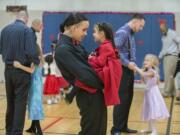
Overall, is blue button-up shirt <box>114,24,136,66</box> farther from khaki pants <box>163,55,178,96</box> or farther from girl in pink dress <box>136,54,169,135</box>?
khaki pants <box>163,55,178,96</box>

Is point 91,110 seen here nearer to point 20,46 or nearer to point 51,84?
point 20,46

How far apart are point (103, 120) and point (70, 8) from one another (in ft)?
27.7

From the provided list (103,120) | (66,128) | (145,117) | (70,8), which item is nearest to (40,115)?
(66,128)

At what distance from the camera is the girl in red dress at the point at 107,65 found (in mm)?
2789

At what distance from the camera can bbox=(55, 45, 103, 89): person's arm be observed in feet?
8.77

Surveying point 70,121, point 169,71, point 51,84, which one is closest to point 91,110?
point 70,121

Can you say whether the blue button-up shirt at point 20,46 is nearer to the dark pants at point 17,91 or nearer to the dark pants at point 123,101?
the dark pants at point 17,91

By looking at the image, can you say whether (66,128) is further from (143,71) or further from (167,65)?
(167,65)

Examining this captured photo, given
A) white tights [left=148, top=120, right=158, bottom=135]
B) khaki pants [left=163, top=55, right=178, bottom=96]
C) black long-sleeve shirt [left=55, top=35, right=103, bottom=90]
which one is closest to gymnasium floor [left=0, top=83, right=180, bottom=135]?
white tights [left=148, top=120, right=158, bottom=135]

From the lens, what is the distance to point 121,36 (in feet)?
16.4

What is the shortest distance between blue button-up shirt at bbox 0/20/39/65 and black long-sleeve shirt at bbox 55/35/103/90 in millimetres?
1682

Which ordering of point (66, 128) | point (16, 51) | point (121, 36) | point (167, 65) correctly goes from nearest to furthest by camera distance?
point (16, 51)
point (121, 36)
point (66, 128)
point (167, 65)

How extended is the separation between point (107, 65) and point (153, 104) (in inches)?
96.5

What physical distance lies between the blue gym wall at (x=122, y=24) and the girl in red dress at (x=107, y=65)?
7.50 meters
